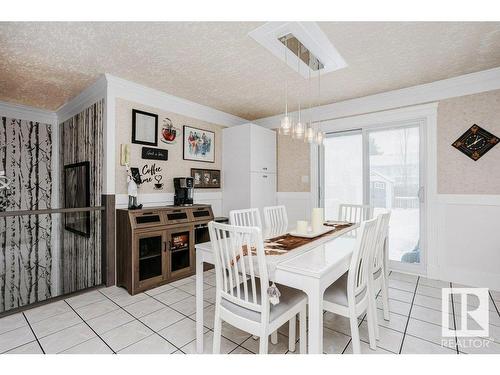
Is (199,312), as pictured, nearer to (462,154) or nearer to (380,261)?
(380,261)

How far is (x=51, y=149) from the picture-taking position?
14.5 ft

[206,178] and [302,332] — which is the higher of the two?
[206,178]

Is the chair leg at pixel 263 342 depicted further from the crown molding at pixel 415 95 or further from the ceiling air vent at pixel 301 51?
the crown molding at pixel 415 95

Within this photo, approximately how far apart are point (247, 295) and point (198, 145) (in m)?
2.94

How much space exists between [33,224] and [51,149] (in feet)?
4.19

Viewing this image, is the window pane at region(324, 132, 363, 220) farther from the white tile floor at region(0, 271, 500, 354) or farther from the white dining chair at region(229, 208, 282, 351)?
the white dining chair at region(229, 208, 282, 351)

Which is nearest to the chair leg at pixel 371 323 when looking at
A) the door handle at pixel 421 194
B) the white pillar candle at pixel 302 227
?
the white pillar candle at pixel 302 227

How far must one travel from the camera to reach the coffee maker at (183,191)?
3.54 m

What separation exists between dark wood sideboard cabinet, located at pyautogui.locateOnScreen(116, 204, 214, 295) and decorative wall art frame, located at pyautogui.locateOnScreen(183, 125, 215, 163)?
0.94m

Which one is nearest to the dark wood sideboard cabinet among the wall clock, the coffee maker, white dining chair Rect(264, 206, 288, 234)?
the coffee maker

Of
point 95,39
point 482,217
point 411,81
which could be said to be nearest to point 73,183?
point 95,39

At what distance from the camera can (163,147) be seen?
11.7 feet

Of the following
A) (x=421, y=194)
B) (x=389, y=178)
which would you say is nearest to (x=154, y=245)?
(x=389, y=178)

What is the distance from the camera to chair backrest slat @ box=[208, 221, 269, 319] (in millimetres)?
1395
